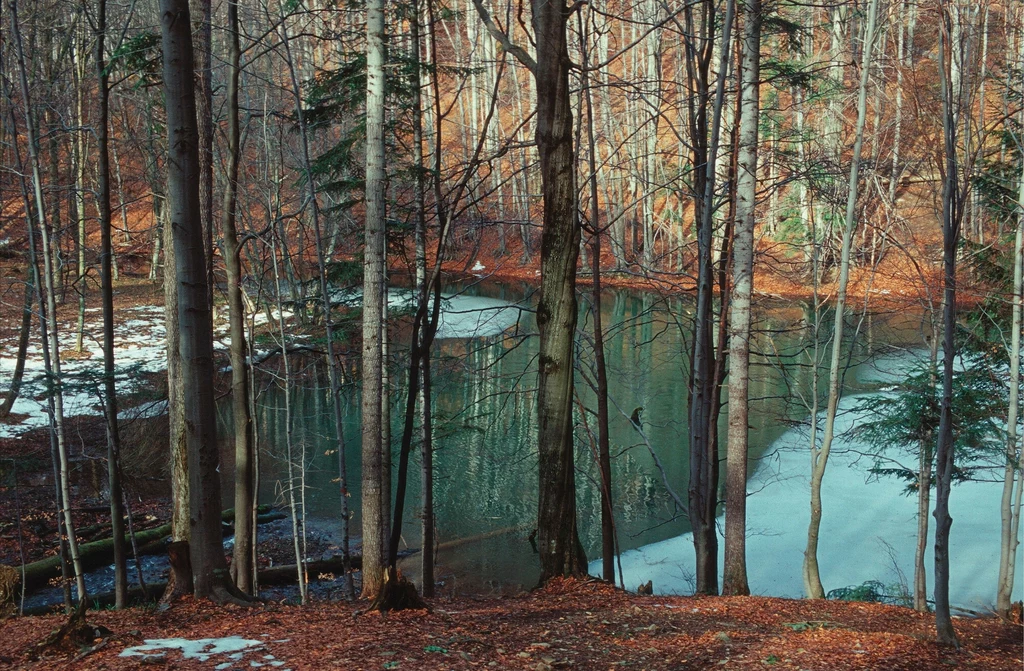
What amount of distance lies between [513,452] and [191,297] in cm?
986

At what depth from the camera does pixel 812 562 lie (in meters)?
9.79

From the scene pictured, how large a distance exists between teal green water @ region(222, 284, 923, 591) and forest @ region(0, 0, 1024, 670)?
100 millimetres

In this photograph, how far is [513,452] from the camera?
14.8 metres

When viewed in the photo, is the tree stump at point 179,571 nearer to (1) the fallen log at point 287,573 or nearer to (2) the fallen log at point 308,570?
(1) the fallen log at point 287,573

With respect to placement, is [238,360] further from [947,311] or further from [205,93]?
[947,311]

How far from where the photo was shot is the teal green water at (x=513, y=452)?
37.6ft

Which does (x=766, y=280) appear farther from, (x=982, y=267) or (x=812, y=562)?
(x=812, y=562)

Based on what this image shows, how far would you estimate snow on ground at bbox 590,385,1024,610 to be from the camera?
10.8 meters

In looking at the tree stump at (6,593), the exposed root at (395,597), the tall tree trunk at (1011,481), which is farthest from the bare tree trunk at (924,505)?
the tree stump at (6,593)

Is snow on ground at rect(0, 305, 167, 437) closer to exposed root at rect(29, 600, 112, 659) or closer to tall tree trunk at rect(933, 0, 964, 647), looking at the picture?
exposed root at rect(29, 600, 112, 659)

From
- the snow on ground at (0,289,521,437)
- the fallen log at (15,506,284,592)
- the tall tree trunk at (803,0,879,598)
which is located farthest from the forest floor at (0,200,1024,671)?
the snow on ground at (0,289,521,437)

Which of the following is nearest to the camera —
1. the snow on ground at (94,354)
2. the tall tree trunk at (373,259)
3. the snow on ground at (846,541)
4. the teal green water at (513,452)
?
the tall tree trunk at (373,259)

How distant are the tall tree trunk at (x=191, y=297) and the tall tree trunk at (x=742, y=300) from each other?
5.02 metres

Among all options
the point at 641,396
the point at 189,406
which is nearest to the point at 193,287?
the point at 189,406
